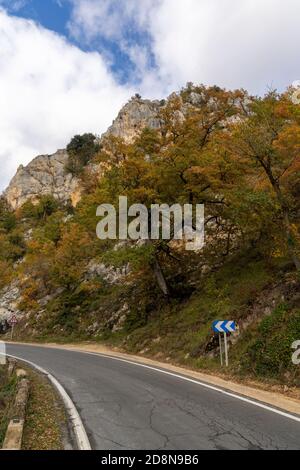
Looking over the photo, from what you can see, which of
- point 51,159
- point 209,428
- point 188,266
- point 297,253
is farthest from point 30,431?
point 51,159

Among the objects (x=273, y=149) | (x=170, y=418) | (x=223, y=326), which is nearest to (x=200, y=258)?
(x=273, y=149)

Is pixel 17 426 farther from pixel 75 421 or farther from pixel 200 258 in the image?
pixel 200 258

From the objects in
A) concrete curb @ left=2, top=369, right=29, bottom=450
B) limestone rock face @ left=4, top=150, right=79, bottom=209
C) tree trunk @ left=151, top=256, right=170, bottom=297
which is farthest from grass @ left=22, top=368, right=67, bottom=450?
limestone rock face @ left=4, top=150, right=79, bottom=209

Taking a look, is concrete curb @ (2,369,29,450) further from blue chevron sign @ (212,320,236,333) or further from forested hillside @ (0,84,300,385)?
forested hillside @ (0,84,300,385)

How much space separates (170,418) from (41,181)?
92770 millimetres

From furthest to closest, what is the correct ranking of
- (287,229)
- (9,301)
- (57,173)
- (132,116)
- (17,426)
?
(57,173)
(132,116)
(9,301)
(287,229)
(17,426)

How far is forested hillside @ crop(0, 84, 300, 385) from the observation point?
1695 cm

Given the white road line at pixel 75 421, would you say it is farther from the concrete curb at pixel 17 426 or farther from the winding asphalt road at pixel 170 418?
the concrete curb at pixel 17 426

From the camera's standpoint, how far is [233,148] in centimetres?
1808

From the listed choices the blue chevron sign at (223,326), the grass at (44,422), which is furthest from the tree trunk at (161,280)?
the grass at (44,422)

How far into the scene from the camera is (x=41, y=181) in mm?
96062

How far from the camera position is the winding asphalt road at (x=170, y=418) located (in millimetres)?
6988

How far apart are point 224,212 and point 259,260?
3898 mm

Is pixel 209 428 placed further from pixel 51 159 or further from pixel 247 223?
pixel 51 159
